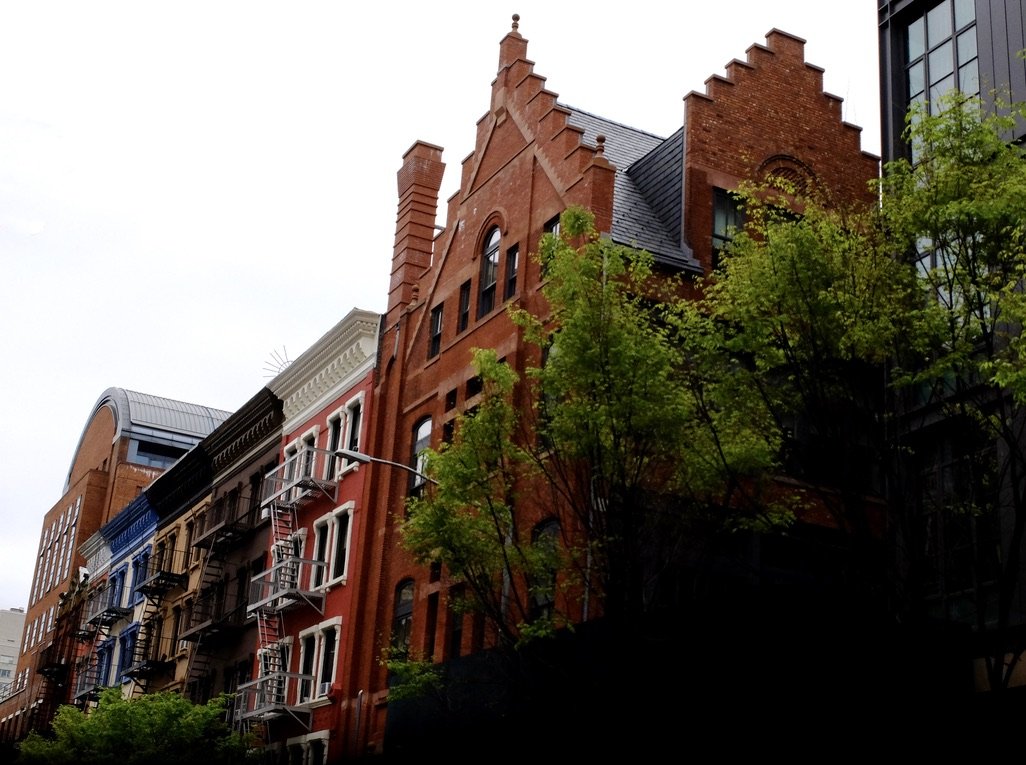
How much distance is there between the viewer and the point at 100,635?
6694 centimetres

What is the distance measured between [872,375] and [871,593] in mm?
3691

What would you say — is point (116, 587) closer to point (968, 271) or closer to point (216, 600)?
point (216, 600)

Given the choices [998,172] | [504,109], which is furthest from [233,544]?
[998,172]

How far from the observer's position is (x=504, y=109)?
3950cm

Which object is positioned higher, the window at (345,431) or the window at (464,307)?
the window at (464,307)

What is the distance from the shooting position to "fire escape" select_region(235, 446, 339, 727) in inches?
1681

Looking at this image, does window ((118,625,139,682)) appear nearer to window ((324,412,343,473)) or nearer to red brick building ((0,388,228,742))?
red brick building ((0,388,228,742))

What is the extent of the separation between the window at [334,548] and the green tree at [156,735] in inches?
191

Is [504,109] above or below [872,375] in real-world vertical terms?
above

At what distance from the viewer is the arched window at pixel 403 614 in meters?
38.1

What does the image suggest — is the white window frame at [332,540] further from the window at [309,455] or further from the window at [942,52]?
the window at [942,52]

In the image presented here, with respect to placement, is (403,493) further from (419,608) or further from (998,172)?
(998,172)

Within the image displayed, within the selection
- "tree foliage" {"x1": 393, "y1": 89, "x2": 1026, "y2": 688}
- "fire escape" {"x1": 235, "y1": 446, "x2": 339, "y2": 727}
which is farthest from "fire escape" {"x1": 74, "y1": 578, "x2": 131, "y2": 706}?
"tree foliage" {"x1": 393, "y1": 89, "x2": 1026, "y2": 688}

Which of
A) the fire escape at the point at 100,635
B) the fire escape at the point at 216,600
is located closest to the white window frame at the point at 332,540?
the fire escape at the point at 216,600
